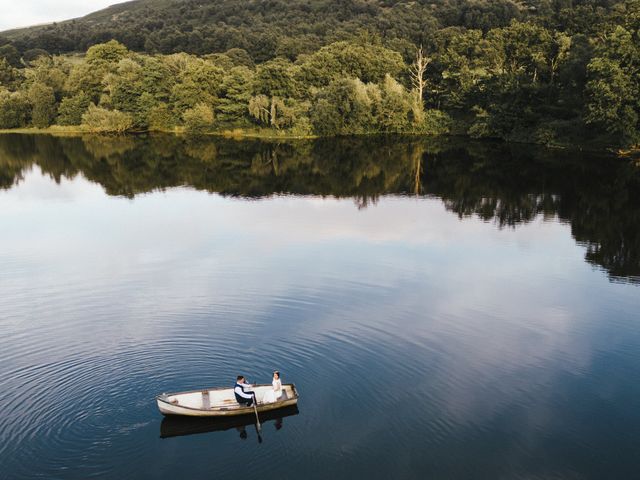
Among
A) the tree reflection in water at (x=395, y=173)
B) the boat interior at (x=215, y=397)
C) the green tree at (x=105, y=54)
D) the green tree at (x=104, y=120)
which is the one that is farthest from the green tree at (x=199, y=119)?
the boat interior at (x=215, y=397)

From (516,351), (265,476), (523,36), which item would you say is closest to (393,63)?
(523,36)

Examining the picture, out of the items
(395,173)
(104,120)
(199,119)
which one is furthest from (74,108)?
(395,173)

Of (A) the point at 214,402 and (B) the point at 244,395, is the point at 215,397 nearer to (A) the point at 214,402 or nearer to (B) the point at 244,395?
(A) the point at 214,402

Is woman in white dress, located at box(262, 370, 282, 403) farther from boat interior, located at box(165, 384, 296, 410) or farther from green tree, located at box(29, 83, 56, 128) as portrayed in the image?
green tree, located at box(29, 83, 56, 128)

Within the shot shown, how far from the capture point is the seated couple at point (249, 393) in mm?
19328

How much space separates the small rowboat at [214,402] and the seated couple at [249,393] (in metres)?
0.13

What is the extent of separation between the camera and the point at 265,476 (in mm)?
16812

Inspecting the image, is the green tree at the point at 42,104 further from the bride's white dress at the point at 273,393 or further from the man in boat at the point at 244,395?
the bride's white dress at the point at 273,393

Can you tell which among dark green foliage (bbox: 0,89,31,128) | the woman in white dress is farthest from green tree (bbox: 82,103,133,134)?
the woman in white dress

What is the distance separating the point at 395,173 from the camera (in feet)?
225

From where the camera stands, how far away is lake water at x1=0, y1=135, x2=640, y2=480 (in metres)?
18.0

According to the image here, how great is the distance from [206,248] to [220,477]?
2358 cm

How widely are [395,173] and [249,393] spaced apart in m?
52.4

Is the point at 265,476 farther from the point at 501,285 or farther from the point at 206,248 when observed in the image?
the point at 206,248
